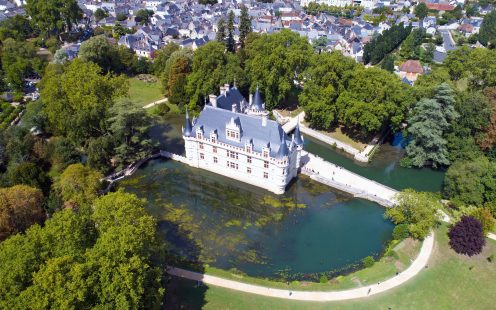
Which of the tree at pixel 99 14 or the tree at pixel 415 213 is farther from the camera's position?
the tree at pixel 99 14

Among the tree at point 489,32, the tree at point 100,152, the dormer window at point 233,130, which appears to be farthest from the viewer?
the tree at point 489,32

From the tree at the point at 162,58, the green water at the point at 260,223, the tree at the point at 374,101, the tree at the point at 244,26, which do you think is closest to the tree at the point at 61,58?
the tree at the point at 162,58

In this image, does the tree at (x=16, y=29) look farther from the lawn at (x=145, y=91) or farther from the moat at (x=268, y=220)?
the moat at (x=268, y=220)

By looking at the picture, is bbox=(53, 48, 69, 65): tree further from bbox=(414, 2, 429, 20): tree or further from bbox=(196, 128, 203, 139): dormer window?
bbox=(414, 2, 429, 20): tree

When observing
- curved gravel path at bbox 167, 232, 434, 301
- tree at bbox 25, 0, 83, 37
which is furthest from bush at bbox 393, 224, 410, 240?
tree at bbox 25, 0, 83, 37

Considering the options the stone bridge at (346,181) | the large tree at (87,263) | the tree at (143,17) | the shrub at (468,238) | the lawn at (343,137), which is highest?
the large tree at (87,263)

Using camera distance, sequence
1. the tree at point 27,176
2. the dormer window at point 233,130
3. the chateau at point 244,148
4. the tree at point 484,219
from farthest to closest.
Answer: the dormer window at point 233,130 → the chateau at point 244,148 → the tree at point 27,176 → the tree at point 484,219

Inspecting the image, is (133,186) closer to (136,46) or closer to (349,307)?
(349,307)
